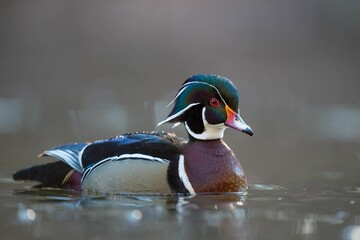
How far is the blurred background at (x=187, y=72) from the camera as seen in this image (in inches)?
453

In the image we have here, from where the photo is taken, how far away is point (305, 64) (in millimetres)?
16672

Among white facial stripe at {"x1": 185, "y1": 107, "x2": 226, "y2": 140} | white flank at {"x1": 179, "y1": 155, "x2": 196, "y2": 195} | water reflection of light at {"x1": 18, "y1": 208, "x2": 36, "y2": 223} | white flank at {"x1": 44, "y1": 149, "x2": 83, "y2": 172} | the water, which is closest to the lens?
the water

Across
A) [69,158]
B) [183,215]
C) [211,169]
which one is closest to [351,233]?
[183,215]

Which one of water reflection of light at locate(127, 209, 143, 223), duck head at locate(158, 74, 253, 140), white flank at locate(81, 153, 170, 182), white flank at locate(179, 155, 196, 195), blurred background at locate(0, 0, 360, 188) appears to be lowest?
water reflection of light at locate(127, 209, 143, 223)

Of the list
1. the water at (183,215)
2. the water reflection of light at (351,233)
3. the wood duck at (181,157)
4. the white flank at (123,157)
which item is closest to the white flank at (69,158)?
the wood duck at (181,157)

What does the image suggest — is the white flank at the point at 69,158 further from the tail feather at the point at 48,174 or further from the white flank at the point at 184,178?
the white flank at the point at 184,178

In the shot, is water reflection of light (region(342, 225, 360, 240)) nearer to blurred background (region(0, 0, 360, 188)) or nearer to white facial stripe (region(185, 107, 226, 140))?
white facial stripe (region(185, 107, 226, 140))

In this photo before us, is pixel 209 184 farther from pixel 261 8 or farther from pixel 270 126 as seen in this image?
pixel 261 8

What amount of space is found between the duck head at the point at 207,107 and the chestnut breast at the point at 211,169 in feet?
0.56

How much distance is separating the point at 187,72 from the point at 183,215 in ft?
28.3

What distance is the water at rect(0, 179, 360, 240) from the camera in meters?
6.38

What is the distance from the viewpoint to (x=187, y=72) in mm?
15578

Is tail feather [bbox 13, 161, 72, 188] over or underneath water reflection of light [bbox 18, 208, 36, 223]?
over

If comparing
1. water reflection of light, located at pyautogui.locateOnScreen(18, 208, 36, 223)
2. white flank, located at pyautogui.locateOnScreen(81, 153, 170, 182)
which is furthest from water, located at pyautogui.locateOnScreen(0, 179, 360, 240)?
white flank, located at pyautogui.locateOnScreen(81, 153, 170, 182)
